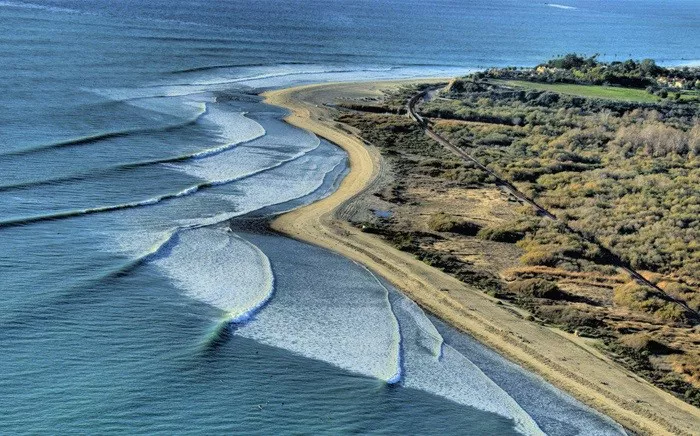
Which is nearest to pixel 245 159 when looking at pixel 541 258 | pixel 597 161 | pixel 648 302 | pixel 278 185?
pixel 278 185

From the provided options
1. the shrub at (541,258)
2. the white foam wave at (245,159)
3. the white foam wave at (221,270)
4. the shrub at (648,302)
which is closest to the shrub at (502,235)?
the shrub at (541,258)

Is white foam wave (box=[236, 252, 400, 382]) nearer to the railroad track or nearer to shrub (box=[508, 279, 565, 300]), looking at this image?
shrub (box=[508, 279, 565, 300])

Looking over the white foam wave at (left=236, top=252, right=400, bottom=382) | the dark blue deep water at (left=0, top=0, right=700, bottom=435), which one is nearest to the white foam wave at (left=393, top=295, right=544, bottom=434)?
the dark blue deep water at (left=0, top=0, right=700, bottom=435)

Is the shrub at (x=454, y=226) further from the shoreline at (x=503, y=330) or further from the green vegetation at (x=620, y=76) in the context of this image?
the green vegetation at (x=620, y=76)

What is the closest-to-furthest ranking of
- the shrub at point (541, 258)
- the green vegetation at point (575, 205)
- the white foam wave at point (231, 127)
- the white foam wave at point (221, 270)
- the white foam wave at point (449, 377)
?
the white foam wave at point (449, 377)
the white foam wave at point (221, 270)
the green vegetation at point (575, 205)
the shrub at point (541, 258)
the white foam wave at point (231, 127)

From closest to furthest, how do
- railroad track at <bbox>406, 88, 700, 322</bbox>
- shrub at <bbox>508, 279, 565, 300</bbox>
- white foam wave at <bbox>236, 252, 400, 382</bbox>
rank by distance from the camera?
white foam wave at <bbox>236, 252, 400, 382</bbox>
shrub at <bbox>508, 279, 565, 300</bbox>
railroad track at <bbox>406, 88, 700, 322</bbox>

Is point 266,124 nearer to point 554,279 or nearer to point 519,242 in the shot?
point 519,242
